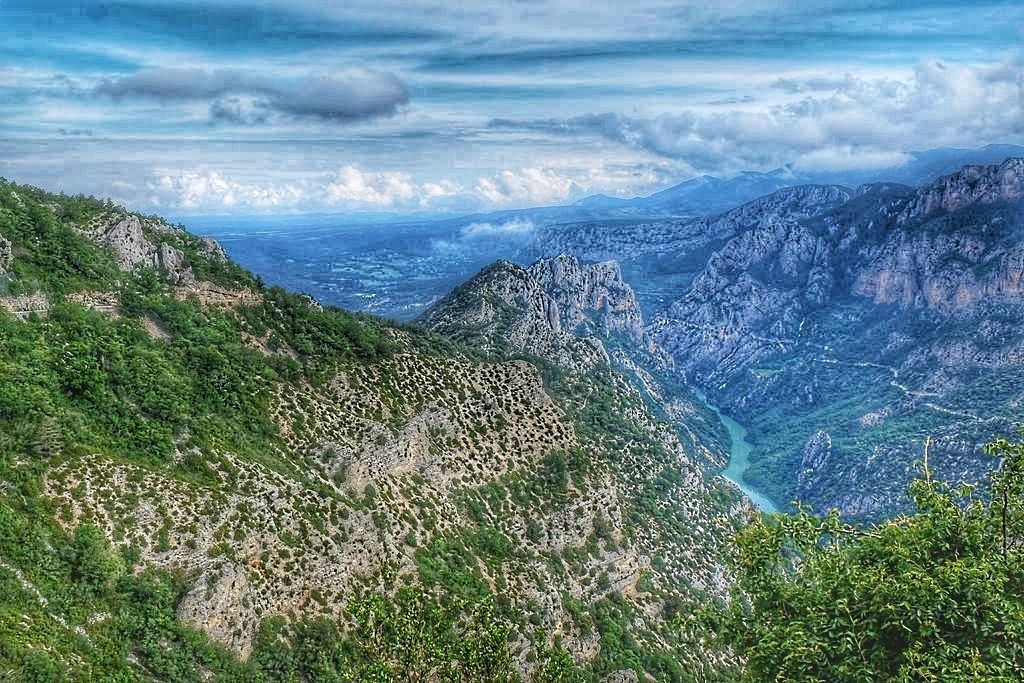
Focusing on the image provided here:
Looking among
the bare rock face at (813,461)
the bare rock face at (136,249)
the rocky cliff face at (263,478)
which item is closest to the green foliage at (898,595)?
the rocky cliff face at (263,478)

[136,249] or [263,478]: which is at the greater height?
[136,249]

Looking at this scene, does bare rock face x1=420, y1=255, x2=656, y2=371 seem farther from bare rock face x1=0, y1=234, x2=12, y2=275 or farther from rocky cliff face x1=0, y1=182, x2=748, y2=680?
bare rock face x1=0, y1=234, x2=12, y2=275

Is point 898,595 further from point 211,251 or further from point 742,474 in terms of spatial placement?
point 742,474

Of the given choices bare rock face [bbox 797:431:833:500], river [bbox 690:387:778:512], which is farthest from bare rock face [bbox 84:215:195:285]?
bare rock face [bbox 797:431:833:500]

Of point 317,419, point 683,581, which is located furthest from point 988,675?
point 683,581

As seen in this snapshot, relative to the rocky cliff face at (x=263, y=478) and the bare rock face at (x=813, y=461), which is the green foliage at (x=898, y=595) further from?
the bare rock face at (x=813, y=461)

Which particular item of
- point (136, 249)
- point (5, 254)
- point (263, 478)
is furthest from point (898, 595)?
point (136, 249)
